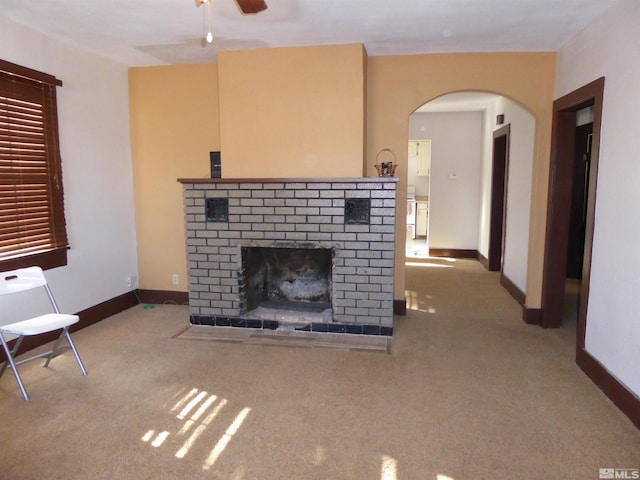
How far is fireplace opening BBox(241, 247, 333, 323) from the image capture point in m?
4.01

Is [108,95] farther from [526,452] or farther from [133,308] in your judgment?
[526,452]

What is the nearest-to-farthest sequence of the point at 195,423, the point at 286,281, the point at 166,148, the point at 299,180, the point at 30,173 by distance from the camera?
the point at 195,423 → the point at 30,173 → the point at 299,180 → the point at 286,281 → the point at 166,148

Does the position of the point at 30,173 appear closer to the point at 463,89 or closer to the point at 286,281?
the point at 286,281

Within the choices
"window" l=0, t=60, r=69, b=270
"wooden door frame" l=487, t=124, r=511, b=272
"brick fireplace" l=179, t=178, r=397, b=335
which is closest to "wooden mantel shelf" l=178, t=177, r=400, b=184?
"brick fireplace" l=179, t=178, r=397, b=335

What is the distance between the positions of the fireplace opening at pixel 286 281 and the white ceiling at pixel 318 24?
1.76 meters

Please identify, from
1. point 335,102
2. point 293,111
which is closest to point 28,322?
point 293,111

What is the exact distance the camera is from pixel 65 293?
3709 millimetres

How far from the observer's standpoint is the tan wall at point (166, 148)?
4.32 metres

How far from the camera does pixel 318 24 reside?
317cm

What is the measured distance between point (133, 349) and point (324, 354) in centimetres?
148

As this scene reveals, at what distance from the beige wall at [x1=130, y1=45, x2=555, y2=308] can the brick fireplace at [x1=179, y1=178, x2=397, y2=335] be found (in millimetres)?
231

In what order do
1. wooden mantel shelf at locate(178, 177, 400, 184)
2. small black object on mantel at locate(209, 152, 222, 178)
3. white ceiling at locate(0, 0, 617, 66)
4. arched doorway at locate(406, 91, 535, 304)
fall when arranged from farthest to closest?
arched doorway at locate(406, 91, 535, 304), small black object on mantel at locate(209, 152, 222, 178), wooden mantel shelf at locate(178, 177, 400, 184), white ceiling at locate(0, 0, 617, 66)

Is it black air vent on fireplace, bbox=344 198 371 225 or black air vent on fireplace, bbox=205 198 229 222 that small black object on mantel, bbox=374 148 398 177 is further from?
black air vent on fireplace, bbox=205 198 229 222

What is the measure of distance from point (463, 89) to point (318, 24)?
1514mm
